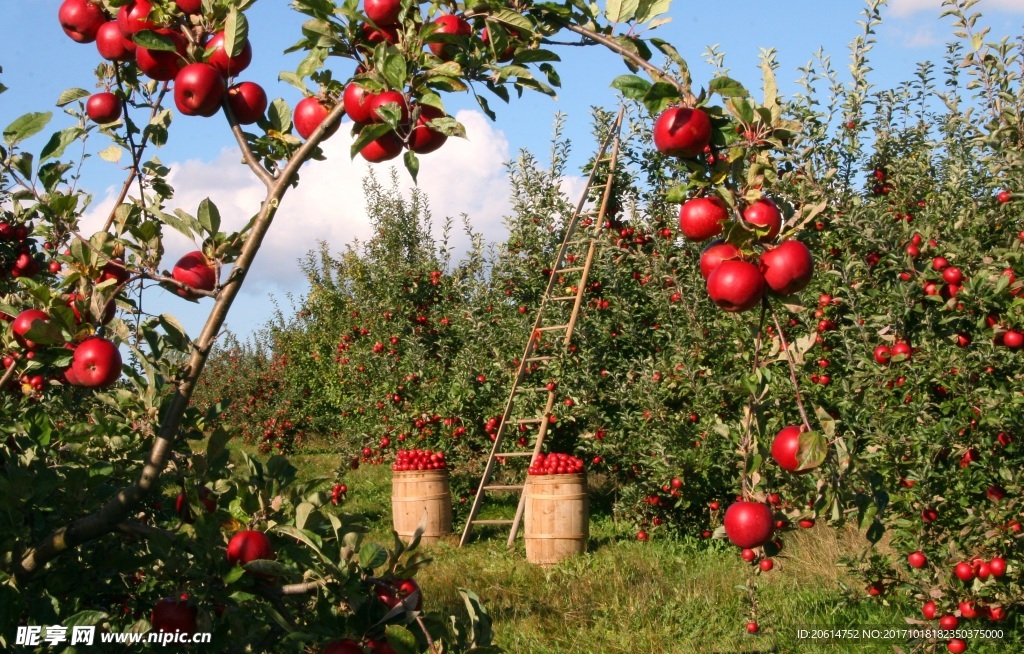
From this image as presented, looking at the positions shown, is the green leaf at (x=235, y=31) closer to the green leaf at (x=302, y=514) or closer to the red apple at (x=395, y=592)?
the green leaf at (x=302, y=514)

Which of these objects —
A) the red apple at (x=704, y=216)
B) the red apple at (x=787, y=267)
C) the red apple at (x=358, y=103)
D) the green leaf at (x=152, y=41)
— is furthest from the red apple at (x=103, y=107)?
the red apple at (x=787, y=267)

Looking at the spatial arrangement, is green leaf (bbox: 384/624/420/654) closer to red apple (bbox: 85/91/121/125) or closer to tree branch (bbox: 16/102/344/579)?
tree branch (bbox: 16/102/344/579)

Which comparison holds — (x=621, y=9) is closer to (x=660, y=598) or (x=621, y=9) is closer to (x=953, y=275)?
(x=953, y=275)

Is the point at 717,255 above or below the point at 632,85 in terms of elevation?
below

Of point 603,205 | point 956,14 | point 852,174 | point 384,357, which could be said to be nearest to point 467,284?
point 384,357

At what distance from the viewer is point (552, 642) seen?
13.8 ft

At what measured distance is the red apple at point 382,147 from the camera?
47.3 inches

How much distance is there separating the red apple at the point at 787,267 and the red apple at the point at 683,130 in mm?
178

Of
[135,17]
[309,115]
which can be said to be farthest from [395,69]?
[135,17]

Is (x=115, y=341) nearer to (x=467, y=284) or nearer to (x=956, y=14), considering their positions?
(x=956, y=14)

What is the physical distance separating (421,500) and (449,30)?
6.01 m

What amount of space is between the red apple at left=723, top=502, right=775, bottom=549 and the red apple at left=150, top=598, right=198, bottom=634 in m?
0.84

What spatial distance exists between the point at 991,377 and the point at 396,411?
5.61 m

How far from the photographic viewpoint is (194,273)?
1228mm
